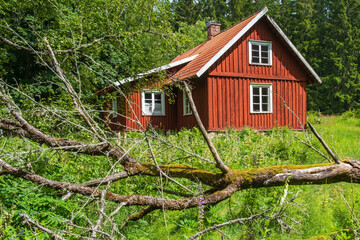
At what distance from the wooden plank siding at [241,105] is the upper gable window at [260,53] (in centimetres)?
99

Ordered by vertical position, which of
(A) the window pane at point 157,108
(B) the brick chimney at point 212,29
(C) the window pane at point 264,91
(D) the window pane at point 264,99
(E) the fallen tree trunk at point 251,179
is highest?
(B) the brick chimney at point 212,29

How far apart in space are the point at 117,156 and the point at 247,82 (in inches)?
473

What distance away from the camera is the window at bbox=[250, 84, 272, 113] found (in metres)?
14.4

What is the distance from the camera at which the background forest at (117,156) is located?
2.59 metres

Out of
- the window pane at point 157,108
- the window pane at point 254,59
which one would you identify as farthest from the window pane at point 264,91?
A: the window pane at point 157,108

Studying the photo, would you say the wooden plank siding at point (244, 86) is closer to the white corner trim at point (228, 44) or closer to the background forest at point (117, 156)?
the white corner trim at point (228, 44)

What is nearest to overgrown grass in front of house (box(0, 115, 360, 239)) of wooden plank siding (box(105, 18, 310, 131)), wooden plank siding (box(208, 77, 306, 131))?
wooden plank siding (box(208, 77, 306, 131))

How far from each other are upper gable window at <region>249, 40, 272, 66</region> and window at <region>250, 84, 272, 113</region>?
115 centimetres

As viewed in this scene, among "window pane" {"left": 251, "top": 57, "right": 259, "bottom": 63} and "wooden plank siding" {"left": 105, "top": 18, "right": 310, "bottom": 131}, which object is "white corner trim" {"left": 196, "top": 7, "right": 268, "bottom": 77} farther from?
"window pane" {"left": 251, "top": 57, "right": 259, "bottom": 63}

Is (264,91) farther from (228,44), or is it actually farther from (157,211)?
(157,211)

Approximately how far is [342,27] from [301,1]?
761 cm

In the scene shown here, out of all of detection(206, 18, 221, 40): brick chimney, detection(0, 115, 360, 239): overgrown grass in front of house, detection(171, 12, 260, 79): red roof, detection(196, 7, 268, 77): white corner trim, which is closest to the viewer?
detection(0, 115, 360, 239): overgrown grass in front of house

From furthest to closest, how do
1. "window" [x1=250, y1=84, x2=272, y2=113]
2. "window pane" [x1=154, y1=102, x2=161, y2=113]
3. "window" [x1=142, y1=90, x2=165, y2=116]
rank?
"window pane" [x1=154, y1=102, x2=161, y2=113], "window" [x1=142, y1=90, x2=165, y2=116], "window" [x1=250, y1=84, x2=272, y2=113]

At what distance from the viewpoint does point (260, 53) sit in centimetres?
1459
